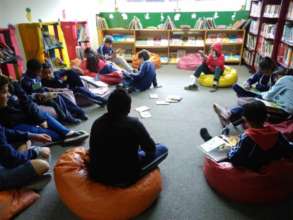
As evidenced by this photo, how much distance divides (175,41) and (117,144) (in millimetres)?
5433

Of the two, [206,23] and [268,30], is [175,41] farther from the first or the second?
[268,30]

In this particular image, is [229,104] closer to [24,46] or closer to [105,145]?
[105,145]

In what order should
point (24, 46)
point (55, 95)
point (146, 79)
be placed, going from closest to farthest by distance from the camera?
point (55, 95), point (24, 46), point (146, 79)

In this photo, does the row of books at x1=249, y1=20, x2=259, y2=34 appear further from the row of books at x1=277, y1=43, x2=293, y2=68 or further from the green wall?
the row of books at x1=277, y1=43, x2=293, y2=68

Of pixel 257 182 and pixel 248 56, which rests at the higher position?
pixel 248 56

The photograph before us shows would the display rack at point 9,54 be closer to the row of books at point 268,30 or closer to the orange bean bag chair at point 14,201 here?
the orange bean bag chair at point 14,201

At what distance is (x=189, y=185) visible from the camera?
6.85ft

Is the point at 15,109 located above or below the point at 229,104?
above

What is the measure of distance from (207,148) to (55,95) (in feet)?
6.84

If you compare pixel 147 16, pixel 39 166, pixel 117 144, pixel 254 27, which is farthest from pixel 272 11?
pixel 39 166

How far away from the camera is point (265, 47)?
4.76 meters

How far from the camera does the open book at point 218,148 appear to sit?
2.07 meters

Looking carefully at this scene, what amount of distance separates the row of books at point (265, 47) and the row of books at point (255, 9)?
70cm

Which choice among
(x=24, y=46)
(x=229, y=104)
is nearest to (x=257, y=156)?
(x=229, y=104)
